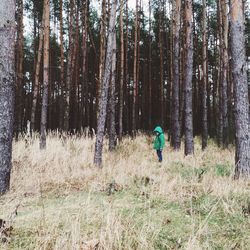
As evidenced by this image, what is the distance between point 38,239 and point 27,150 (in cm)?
632

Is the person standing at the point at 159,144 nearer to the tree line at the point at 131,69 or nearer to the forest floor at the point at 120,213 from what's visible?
the tree line at the point at 131,69

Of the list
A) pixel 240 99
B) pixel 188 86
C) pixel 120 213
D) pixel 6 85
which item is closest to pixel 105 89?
pixel 240 99

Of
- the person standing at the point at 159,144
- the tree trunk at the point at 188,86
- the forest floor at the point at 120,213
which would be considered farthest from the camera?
the tree trunk at the point at 188,86

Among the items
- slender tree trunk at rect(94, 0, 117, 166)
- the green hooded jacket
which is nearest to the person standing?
the green hooded jacket

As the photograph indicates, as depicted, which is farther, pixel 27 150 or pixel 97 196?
pixel 27 150

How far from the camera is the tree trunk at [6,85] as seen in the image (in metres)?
5.06

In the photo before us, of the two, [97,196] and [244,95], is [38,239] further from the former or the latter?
[244,95]

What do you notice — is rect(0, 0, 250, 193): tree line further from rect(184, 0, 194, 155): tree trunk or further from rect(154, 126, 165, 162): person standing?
rect(154, 126, 165, 162): person standing

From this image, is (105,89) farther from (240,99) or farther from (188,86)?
(188,86)

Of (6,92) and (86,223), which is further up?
(6,92)

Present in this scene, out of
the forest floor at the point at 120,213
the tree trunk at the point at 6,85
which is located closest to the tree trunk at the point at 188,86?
the forest floor at the point at 120,213

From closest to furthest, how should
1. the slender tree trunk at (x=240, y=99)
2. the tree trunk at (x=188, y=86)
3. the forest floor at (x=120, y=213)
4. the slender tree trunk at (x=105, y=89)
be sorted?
1. the forest floor at (x=120, y=213)
2. the slender tree trunk at (x=240, y=99)
3. the slender tree trunk at (x=105, y=89)
4. the tree trunk at (x=188, y=86)

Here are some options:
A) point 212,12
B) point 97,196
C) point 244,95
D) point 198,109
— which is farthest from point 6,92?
point 198,109

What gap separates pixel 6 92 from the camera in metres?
5.08
